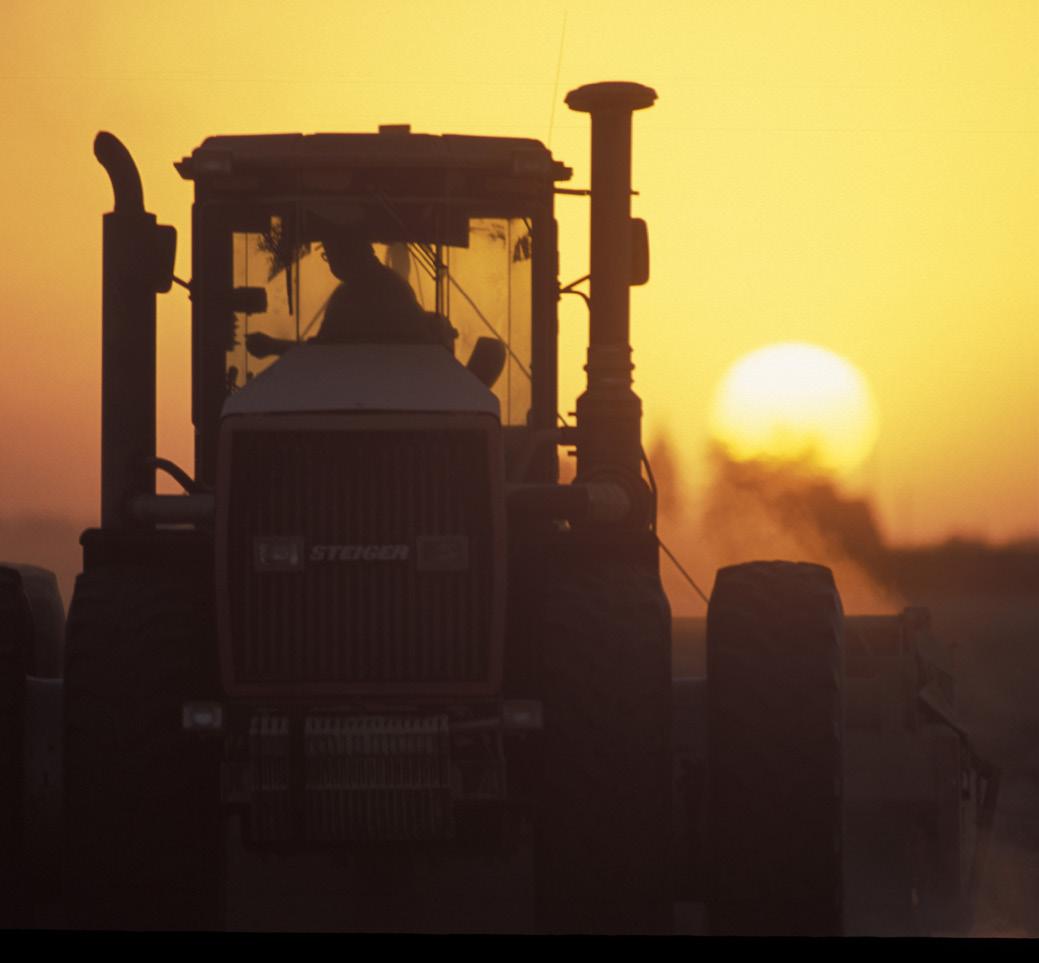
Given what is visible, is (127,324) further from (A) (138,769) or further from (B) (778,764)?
(B) (778,764)

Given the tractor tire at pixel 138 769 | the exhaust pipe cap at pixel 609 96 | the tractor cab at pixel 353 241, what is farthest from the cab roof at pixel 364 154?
the tractor tire at pixel 138 769

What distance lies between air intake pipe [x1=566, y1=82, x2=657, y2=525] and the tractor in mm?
13

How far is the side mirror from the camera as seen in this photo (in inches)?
458

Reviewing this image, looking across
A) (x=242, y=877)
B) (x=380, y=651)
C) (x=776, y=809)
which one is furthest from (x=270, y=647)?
(x=776, y=809)

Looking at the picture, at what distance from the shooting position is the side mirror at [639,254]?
11.6 m

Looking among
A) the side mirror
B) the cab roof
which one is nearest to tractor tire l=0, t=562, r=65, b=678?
the cab roof

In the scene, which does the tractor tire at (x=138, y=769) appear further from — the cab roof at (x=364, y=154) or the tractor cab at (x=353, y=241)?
the cab roof at (x=364, y=154)

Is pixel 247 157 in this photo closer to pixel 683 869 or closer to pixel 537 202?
pixel 537 202

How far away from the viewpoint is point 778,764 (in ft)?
33.6

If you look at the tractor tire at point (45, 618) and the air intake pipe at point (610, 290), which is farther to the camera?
the tractor tire at point (45, 618)

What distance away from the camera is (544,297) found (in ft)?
38.0

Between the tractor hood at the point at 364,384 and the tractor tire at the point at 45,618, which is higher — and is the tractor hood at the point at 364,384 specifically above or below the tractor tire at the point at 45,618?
above

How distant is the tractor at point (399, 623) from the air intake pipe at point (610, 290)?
0.01 metres

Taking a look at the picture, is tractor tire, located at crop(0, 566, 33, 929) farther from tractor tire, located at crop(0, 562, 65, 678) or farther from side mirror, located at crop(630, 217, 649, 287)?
side mirror, located at crop(630, 217, 649, 287)
